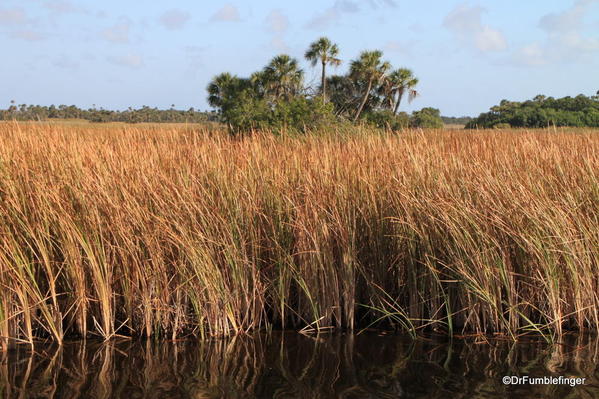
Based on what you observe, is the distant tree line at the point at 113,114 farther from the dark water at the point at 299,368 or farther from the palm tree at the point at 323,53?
the dark water at the point at 299,368

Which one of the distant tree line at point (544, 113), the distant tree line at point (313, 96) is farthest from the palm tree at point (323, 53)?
the distant tree line at point (544, 113)

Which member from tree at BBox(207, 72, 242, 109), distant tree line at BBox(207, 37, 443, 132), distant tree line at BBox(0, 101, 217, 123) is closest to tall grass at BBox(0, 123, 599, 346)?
distant tree line at BBox(207, 37, 443, 132)

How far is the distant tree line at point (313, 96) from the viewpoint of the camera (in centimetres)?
1664

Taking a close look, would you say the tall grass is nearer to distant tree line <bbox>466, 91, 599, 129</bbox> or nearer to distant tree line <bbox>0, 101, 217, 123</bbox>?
distant tree line <bbox>466, 91, 599, 129</bbox>

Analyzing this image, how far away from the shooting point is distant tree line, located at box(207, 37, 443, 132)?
16641 millimetres

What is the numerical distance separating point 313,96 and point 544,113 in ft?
107

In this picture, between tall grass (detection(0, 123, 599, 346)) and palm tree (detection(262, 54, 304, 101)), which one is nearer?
tall grass (detection(0, 123, 599, 346))

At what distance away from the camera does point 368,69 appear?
27266 mm

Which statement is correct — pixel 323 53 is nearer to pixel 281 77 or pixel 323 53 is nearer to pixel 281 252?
pixel 281 77

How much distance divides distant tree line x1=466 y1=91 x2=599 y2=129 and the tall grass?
36258 mm

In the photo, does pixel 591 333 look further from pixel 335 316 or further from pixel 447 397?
pixel 335 316

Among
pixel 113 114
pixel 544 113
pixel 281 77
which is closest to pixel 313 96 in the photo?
pixel 281 77

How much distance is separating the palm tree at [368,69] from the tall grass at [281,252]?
73.5 ft

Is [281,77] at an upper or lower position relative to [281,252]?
upper
